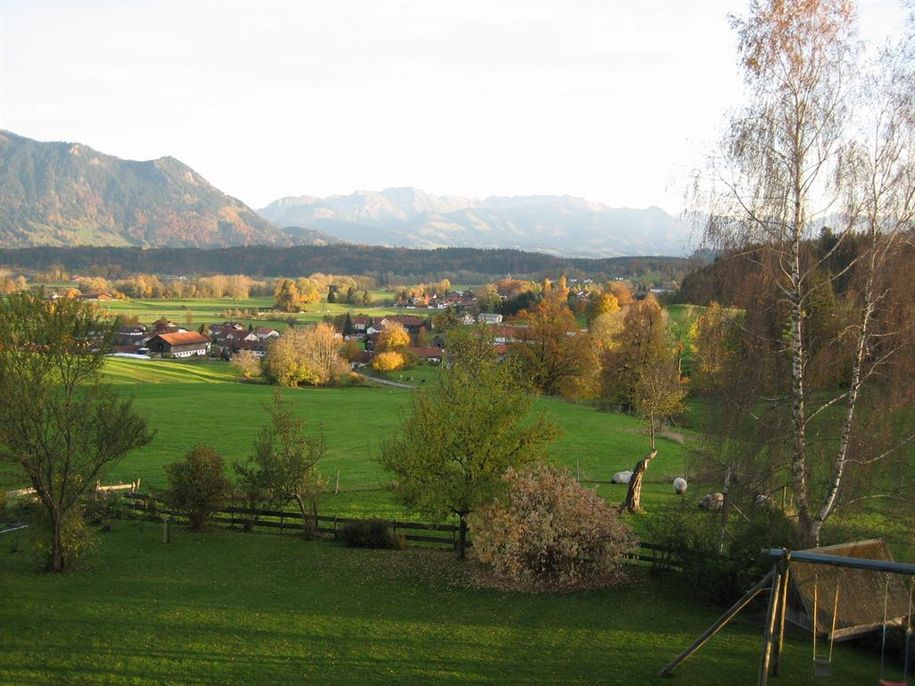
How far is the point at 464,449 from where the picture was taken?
23938 millimetres

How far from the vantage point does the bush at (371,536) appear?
26.2 metres

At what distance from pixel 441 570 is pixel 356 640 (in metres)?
6.86

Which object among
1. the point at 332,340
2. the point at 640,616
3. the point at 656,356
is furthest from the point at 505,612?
the point at 332,340

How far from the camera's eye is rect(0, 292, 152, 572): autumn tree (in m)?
21.7

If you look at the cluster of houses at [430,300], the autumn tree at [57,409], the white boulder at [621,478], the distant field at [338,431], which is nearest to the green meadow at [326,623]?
the autumn tree at [57,409]

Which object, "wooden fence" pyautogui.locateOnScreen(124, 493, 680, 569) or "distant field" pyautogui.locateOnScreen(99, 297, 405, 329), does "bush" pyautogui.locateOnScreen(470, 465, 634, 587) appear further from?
"distant field" pyautogui.locateOnScreen(99, 297, 405, 329)

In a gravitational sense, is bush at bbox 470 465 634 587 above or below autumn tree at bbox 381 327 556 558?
below

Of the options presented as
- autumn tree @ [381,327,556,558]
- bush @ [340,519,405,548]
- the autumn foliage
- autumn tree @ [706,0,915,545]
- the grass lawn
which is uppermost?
autumn tree @ [706,0,915,545]

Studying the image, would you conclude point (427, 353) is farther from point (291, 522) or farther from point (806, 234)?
point (806, 234)

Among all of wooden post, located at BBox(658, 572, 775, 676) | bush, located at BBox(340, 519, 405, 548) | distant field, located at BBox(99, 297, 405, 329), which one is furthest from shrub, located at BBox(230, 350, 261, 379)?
wooden post, located at BBox(658, 572, 775, 676)

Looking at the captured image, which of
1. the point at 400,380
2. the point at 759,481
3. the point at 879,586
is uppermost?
the point at 759,481

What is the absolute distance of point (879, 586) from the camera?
16234 mm

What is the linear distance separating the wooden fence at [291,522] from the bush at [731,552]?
11.1 feet

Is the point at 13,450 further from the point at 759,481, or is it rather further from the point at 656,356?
the point at 656,356
